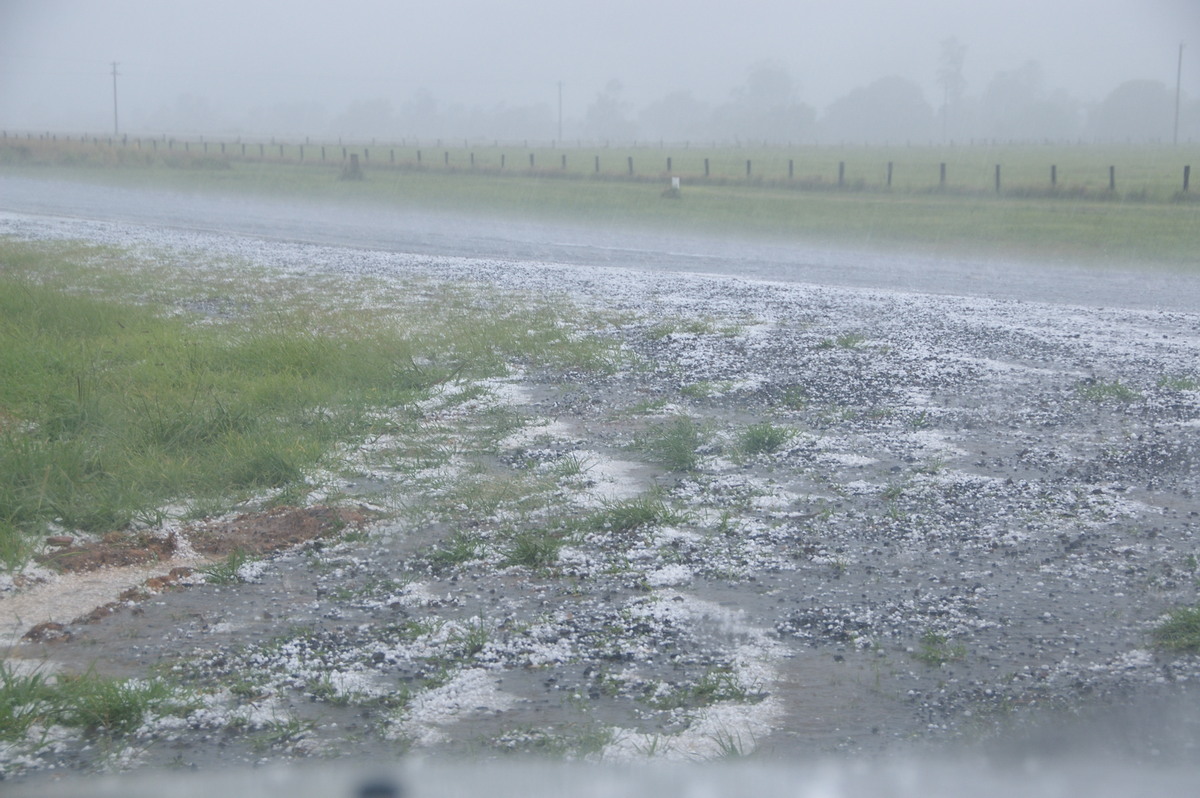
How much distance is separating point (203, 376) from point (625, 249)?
12.0 meters

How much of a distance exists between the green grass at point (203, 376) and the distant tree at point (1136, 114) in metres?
86.3

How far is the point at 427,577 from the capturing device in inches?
183

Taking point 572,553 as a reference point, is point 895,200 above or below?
above

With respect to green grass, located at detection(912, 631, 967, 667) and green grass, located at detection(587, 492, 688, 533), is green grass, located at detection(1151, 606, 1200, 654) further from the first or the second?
green grass, located at detection(587, 492, 688, 533)

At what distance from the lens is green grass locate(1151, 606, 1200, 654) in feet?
12.7

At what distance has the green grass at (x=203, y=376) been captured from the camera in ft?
18.6

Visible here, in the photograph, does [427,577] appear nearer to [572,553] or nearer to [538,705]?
[572,553]

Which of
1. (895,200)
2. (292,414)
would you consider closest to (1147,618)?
(292,414)

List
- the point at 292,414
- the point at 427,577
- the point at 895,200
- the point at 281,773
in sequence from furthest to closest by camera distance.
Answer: the point at 895,200 → the point at 292,414 → the point at 427,577 → the point at 281,773

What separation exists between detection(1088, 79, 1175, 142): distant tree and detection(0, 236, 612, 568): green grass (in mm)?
86349

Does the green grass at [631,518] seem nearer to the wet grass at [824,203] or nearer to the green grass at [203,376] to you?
the green grass at [203,376]

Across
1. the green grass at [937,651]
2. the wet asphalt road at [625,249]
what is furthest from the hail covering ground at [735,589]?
the wet asphalt road at [625,249]

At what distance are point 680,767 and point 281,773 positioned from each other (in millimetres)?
1170

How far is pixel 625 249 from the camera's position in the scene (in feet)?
62.9
